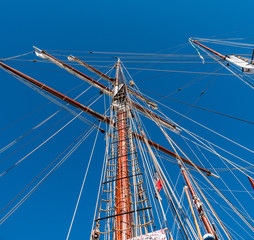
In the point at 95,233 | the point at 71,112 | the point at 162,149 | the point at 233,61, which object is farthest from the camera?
the point at 162,149

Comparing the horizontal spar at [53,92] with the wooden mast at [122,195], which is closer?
the wooden mast at [122,195]

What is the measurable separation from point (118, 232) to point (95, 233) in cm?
43

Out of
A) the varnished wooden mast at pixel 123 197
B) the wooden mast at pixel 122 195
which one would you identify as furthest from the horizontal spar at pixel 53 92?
the varnished wooden mast at pixel 123 197

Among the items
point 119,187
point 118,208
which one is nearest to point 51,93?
point 119,187

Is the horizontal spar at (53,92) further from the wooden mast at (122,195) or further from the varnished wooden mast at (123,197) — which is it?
the varnished wooden mast at (123,197)

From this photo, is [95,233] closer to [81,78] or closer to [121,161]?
[121,161]

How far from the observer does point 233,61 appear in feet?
24.4

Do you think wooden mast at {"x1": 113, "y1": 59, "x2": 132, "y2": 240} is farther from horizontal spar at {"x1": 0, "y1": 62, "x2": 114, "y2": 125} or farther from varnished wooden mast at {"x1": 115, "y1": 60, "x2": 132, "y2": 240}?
horizontal spar at {"x1": 0, "y1": 62, "x2": 114, "y2": 125}

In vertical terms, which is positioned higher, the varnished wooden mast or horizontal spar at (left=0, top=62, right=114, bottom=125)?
horizontal spar at (left=0, top=62, right=114, bottom=125)

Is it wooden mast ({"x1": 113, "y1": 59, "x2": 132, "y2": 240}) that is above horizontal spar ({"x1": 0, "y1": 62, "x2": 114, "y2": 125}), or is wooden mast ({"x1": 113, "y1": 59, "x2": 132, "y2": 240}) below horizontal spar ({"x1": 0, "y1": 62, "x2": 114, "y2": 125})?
below

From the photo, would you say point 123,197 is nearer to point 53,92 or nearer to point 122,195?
point 122,195

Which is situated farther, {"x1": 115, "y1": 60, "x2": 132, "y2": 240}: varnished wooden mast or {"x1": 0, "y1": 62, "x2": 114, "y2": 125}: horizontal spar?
Answer: {"x1": 0, "y1": 62, "x2": 114, "y2": 125}: horizontal spar

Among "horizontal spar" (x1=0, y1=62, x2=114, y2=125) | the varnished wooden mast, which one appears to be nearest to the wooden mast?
the varnished wooden mast

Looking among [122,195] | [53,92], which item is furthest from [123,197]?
[53,92]
